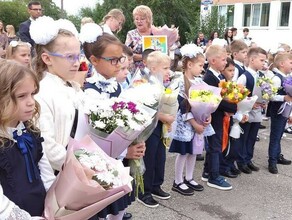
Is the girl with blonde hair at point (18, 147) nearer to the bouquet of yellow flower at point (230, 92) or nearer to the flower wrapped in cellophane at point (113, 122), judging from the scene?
the flower wrapped in cellophane at point (113, 122)

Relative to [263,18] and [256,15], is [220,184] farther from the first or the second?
[256,15]

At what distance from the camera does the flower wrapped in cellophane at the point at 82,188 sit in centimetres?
187

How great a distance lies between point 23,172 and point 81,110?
63cm

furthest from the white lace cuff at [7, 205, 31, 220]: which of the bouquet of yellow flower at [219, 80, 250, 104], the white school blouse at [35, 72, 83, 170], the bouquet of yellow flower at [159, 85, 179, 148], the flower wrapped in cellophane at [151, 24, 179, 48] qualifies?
the flower wrapped in cellophane at [151, 24, 179, 48]

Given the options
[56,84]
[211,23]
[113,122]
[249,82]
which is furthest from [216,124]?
[211,23]

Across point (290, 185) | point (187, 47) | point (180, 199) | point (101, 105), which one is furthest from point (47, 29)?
point (290, 185)

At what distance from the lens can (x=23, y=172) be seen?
1904 millimetres

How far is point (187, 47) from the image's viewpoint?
4.31 metres

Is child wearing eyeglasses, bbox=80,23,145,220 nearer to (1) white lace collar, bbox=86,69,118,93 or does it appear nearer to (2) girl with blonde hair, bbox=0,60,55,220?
(1) white lace collar, bbox=86,69,118,93

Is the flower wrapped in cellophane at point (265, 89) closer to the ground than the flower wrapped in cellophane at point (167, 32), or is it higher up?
closer to the ground

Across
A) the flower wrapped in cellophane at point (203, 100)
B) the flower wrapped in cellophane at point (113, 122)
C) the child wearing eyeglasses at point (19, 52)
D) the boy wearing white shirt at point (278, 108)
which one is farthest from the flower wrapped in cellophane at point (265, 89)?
the child wearing eyeglasses at point (19, 52)

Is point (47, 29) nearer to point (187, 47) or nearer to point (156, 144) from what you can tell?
point (156, 144)

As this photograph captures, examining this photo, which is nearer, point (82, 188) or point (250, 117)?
point (82, 188)

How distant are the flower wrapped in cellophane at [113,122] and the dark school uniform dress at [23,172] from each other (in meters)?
0.40
